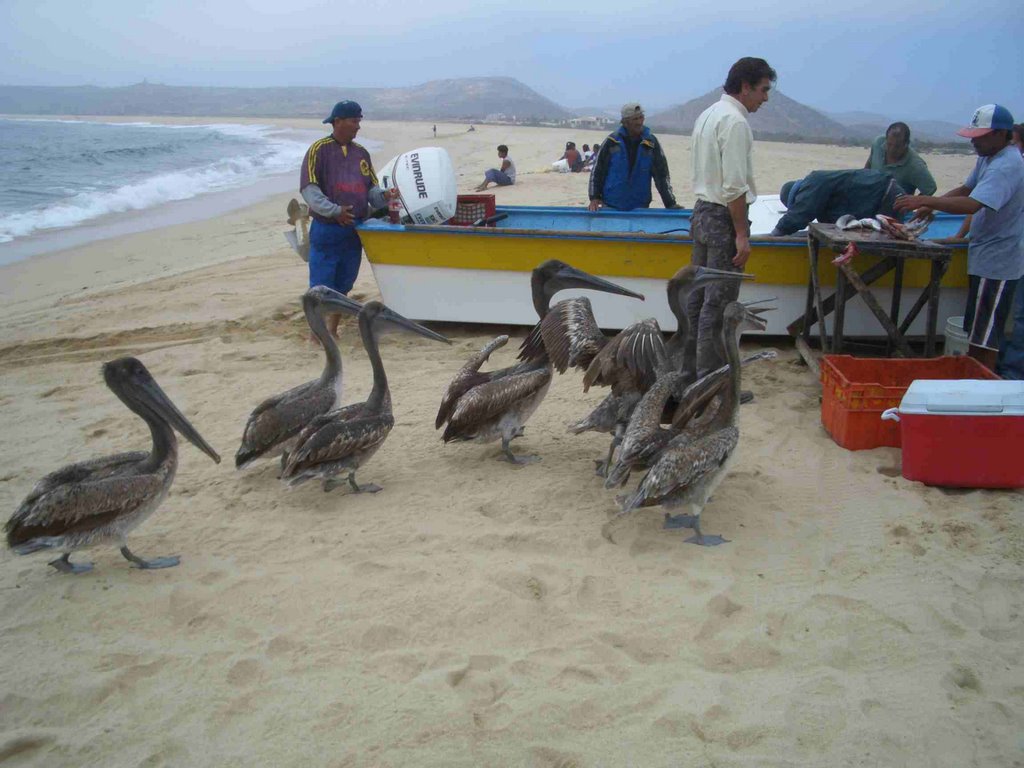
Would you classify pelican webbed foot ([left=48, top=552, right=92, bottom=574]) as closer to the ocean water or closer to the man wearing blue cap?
the man wearing blue cap

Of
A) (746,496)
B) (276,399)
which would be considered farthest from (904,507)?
(276,399)

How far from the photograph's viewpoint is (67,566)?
4.25 meters

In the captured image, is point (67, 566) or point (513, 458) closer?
point (67, 566)

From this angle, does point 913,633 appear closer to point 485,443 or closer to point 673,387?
point 673,387

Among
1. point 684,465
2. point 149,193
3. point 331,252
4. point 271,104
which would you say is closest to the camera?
point 684,465

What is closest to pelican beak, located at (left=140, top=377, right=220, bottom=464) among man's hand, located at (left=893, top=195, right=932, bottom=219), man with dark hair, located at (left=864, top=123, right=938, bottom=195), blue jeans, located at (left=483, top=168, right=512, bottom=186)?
man's hand, located at (left=893, top=195, right=932, bottom=219)

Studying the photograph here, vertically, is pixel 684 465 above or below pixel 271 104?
below

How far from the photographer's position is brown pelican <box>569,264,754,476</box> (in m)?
5.12

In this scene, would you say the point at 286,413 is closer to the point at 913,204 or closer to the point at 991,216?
the point at 913,204

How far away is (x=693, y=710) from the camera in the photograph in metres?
3.14

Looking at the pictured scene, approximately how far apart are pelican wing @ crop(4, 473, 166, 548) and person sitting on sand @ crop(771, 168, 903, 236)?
19.5 ft

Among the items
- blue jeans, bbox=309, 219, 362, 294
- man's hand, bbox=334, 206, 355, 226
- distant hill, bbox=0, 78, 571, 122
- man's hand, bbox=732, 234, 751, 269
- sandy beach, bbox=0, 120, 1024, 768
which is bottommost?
sandy beach, bbox=0, 120, 1024, 768

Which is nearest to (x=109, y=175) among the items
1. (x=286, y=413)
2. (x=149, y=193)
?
(x=149, y=193)

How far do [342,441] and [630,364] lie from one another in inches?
74.0
